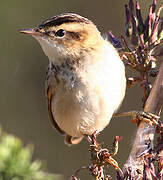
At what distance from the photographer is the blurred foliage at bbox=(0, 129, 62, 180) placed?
3.08 m

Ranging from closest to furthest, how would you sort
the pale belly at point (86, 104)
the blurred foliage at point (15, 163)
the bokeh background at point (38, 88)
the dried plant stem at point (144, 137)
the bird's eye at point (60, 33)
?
the dried plant stem at point (144, 137) → the blurred foliage at point (15, 163) → the pale belly at point (86, 104) → the bird's eye at point (60, 33) → the bokeh background at point (38, 88)

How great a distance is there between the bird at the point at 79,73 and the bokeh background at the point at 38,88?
2884 millimetres

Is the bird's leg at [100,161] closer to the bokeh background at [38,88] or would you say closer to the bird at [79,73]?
the bird at [79,73]

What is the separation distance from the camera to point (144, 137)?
3.21 meters

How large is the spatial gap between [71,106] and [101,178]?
1.02 metres

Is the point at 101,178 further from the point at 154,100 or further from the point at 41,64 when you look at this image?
the point at 41,64

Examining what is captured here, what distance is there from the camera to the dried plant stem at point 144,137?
2.97 meters

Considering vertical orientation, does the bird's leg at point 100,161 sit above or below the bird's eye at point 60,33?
below

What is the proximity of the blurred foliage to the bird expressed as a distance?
80 centimetres

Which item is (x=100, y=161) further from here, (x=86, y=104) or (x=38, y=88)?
(x=38, y=88)

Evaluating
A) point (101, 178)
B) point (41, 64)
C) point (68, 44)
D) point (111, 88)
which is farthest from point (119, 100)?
point (41, 64)

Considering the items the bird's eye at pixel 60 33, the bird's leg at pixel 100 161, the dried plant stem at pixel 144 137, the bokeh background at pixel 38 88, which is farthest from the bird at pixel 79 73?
the bokeh background at pixel 38 88

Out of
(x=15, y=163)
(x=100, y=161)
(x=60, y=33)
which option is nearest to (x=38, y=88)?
(x=60, y=33)

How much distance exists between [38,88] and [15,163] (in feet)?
13.0
